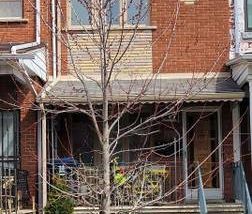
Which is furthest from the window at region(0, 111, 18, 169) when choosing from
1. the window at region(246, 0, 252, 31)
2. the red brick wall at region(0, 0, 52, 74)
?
the window at region(246, 0, 252, 31)

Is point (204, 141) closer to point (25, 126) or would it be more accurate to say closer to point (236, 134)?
point (236, 134)

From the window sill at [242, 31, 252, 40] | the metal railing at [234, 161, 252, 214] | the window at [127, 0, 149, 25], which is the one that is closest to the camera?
the window at [127, 0, 149, 25]

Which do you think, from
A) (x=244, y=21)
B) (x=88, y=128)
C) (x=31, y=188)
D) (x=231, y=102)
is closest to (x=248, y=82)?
(x=231, y=102)

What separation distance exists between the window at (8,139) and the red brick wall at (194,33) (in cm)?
343

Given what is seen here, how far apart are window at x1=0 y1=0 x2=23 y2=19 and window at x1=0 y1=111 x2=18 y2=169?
2224 mm

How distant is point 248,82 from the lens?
522 inches

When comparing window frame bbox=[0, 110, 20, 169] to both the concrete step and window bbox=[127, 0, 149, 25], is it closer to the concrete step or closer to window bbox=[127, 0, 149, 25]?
the concrete step

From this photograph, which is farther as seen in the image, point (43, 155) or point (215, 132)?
point (215, 132)

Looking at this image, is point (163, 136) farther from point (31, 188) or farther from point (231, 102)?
point (31, 188)

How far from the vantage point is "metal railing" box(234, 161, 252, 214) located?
12470 mm

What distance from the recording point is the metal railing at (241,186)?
491 inches

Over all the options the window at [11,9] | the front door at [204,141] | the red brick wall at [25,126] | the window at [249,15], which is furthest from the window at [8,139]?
the window at [249,15]

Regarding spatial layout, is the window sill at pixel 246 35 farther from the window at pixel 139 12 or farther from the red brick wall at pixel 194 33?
the window at pixel 139 12

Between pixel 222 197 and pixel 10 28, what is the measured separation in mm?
6039
